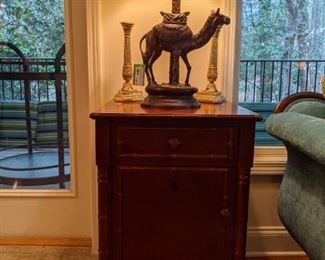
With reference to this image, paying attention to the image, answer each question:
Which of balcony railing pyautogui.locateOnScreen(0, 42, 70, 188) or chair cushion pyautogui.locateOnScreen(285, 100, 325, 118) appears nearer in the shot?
chair cushion pyautogui.locateOnScreen(285, 100, 325, 118)

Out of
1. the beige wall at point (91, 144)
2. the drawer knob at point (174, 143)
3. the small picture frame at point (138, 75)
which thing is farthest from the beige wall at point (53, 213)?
the drawer knob at point (174, 143)

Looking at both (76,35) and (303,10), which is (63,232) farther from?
(303,10)

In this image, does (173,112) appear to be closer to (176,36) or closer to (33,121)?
(176,36)

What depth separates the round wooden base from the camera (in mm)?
1403

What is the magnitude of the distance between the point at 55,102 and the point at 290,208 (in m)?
1.31

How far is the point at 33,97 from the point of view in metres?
2.05

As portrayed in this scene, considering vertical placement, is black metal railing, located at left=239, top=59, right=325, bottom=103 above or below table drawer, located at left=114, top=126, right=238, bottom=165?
above

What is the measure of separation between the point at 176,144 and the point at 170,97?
0.70ft

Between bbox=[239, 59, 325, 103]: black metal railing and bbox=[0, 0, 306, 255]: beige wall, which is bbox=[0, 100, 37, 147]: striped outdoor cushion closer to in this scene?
bbox=[0, 0, 306, 255]: beige wall

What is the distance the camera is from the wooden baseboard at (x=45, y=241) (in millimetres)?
2053

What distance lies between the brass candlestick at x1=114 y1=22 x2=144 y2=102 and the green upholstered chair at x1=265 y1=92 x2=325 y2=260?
0.56 m

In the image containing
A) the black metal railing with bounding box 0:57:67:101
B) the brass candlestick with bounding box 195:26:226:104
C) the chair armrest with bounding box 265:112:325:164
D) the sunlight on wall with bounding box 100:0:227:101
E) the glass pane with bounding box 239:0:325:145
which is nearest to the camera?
the chair armrest with bounding box 265:112:325:164

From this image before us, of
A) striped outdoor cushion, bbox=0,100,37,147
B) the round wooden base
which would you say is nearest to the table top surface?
the round wooden base

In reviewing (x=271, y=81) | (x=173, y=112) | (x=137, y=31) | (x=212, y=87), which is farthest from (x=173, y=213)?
(x=271, y=81)
